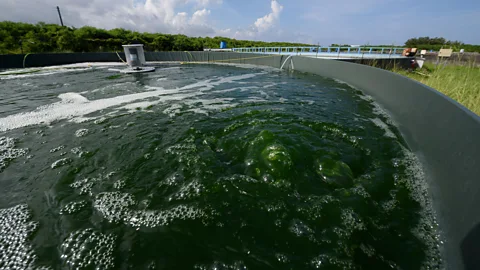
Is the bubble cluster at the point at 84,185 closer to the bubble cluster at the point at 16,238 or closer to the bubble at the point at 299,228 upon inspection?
the bubble cluster at the point at 16,238

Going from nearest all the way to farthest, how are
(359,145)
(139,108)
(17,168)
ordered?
1. (17,168)
2. (359,145)
3. (139,108)

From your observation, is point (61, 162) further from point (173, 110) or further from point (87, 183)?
point (173, 110)

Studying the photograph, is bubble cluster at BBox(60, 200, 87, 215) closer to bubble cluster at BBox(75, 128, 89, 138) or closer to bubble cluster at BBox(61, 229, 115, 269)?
bubble cluster at BBox(61, 229, 115, 269)

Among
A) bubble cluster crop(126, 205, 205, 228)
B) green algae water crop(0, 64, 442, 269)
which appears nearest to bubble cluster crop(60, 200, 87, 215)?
green algae water crop(0, 64, 442, 269)

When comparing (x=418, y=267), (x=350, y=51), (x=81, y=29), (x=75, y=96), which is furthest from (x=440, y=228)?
(x=81, y=29)

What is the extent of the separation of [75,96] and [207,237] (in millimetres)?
8408

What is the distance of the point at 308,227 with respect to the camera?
1.95 meters

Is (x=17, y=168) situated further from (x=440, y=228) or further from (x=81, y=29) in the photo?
(x=81, y=29)

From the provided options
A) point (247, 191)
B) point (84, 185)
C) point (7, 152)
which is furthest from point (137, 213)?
point (7, 152)

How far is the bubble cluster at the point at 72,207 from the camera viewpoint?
2.19 metres

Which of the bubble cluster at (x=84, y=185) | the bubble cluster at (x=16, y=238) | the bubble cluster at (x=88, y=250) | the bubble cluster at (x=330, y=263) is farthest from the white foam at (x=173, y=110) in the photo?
the bubble cluster at (x=330, y=263)

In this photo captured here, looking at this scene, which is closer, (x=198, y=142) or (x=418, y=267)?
(x=418, y=267)

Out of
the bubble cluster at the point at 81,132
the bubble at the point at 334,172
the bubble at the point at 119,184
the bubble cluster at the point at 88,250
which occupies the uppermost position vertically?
the bubble at the point at 334,172

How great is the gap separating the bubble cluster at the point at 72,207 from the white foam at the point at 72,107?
397cm
